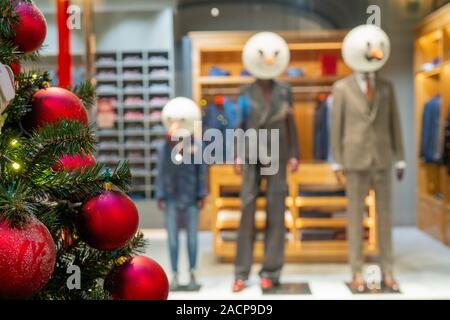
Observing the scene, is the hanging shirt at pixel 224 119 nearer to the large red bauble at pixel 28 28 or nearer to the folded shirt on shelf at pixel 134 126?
the folded shirt on shelf at pixel 134 126

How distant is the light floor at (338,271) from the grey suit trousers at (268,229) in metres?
0.11

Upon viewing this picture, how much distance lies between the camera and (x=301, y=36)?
3.26 metres

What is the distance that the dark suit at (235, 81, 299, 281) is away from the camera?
3.06m

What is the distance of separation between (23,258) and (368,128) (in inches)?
96.0

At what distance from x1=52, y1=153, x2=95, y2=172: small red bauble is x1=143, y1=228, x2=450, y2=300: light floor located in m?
1.48

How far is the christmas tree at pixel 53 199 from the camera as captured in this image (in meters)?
0.77

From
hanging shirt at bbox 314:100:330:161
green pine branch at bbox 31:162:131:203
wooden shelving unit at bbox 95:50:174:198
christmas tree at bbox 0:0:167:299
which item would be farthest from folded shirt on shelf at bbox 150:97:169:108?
green pine branch at bbox 31:162:131:203

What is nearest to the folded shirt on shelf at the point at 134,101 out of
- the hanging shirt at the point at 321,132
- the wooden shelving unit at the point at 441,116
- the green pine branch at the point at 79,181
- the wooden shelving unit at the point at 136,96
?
the wooden shelving unit at the point at 136,96

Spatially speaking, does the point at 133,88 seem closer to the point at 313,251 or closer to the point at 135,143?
the point at 135,143

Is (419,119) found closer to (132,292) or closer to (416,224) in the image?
(416,224)

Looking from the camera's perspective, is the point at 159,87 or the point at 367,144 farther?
the point at 159,87

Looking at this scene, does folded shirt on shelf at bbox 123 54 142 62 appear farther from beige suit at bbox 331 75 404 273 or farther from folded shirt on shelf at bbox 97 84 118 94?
beige suit at bbox 331 75 404 273

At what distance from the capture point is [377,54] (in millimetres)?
2732

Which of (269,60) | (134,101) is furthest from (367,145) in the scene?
(134,101)
